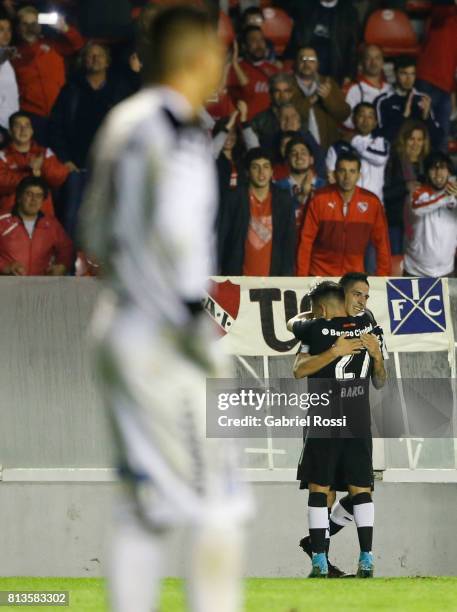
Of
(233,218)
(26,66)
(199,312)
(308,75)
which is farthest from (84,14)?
(199,312)

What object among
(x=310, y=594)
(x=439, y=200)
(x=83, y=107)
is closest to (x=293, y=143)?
(x=439, y=200)

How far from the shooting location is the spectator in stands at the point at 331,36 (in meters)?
14.7

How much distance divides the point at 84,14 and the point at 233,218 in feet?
12.6

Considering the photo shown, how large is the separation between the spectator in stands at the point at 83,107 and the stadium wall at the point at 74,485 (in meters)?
2.02

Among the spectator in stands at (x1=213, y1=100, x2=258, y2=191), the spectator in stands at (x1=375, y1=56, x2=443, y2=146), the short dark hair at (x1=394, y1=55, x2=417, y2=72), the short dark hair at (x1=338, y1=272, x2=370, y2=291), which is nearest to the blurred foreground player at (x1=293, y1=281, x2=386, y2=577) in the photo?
the short dark hair at (x1=338, y1=272, x2=370, y2=291)

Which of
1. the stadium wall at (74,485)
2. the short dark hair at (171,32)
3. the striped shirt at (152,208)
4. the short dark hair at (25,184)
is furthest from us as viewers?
the short dark hair at (25,184)

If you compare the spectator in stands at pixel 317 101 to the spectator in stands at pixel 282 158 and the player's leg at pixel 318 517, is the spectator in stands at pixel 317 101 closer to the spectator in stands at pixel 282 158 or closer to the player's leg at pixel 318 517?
the spectator in stands at pixel 282 158

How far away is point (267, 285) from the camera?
37.7 feet

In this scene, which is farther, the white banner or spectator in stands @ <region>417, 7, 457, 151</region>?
spectator in stands @ <region>417, 7, 457, 151</region>

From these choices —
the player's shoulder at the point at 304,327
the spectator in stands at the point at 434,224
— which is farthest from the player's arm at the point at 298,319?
the spectator in stands at the point at 434,224

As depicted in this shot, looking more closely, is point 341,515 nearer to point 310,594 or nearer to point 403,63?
point 310,594

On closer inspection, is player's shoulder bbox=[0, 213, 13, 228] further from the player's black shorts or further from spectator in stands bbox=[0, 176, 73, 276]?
the player's black shorts

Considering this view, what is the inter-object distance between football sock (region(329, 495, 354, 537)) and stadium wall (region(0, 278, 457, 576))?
711 mm

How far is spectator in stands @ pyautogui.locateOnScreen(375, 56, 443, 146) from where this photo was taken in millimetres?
13828
